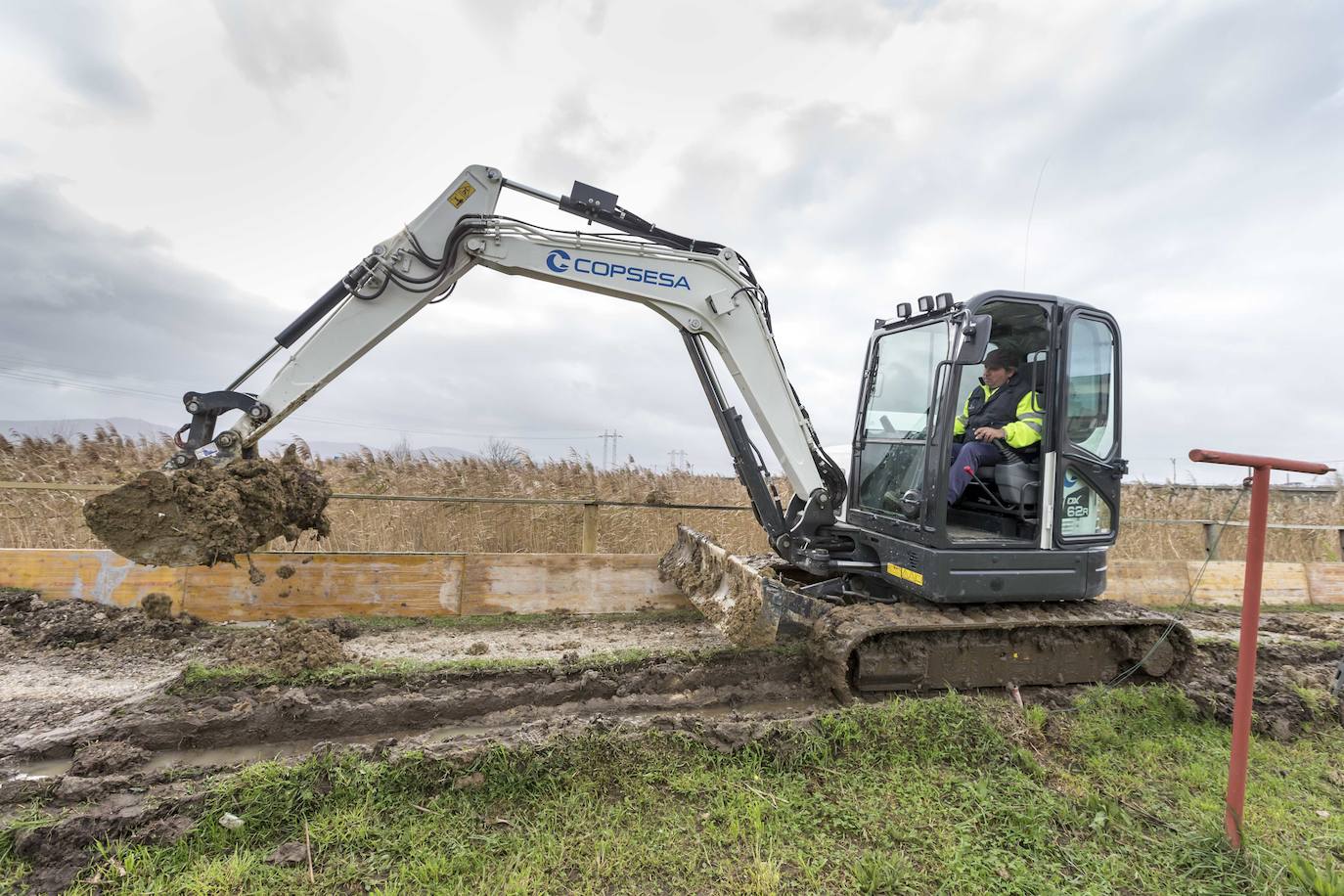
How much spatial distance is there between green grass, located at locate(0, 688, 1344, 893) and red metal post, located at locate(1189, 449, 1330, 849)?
234mm

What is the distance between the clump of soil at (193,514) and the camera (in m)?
3.86

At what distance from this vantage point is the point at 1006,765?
3.31m

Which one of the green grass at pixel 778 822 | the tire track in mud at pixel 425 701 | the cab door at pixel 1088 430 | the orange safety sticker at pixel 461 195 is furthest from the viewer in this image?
the orange safety sticker at pixel 461 195

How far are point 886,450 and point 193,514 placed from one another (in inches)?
186

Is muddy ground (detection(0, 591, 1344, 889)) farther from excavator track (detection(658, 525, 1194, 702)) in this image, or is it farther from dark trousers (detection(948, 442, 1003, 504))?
dark trousers (detection(948, 442, 1003, 504))

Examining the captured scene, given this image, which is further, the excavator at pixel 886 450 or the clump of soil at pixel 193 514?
the excavator at pixel 886 450

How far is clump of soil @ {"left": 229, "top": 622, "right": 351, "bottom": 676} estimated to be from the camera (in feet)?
13.9

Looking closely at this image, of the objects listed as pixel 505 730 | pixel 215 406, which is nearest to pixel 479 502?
pixel 215 406

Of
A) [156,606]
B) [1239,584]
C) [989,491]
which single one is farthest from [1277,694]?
[156,606]

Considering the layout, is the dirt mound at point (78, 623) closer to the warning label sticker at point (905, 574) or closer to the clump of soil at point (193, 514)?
the clump of soil at point (193, 514)

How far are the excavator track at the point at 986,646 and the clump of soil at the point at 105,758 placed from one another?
146 inches

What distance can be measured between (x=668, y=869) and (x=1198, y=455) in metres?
2.70

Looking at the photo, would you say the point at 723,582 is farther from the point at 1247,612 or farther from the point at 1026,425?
the point at 1247,612

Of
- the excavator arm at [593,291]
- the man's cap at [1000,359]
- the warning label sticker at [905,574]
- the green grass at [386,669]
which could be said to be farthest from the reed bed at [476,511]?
the man's cap at [1000,359]
